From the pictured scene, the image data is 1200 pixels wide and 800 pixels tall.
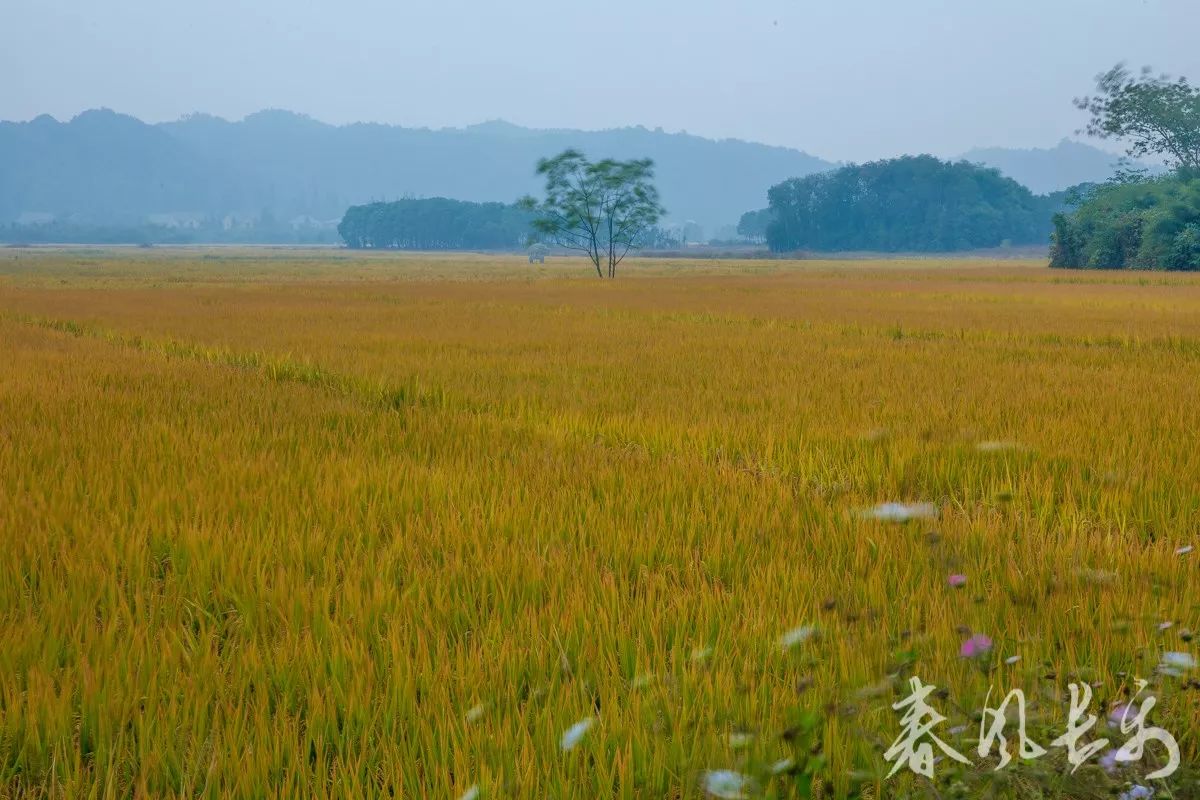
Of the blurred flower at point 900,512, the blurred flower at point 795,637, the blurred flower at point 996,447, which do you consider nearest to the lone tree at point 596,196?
the blurred flower at point 996,447

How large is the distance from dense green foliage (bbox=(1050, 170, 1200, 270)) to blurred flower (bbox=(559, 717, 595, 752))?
54.2 meters

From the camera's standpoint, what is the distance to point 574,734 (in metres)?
1.76

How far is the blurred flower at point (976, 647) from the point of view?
201 cm

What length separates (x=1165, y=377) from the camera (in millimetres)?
8859

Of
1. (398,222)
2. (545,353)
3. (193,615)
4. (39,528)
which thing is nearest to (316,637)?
(193,615)

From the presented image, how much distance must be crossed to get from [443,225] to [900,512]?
169082 millimetres

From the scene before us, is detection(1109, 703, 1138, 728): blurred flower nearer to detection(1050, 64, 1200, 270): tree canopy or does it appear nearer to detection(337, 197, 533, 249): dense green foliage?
detection(1050, 64, 1200, 270): tree canopy

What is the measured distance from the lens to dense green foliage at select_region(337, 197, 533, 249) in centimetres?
16662

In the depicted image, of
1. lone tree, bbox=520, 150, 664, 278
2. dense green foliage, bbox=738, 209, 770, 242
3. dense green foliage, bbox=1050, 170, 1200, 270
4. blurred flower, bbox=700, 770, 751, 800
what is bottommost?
blurred flower, bbox=700, 770, 751, 800

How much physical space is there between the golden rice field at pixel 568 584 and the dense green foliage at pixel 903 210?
123281mm

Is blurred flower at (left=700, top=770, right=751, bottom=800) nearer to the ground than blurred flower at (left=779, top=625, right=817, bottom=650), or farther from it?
farther from it

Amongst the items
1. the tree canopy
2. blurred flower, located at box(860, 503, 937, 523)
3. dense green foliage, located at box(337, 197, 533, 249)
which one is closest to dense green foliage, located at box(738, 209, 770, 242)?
dense green foliage, located at box(337, 197, 533, 249)

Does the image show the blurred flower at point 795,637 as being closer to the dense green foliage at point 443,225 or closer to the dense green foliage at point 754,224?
the dense green foliage at point 443,225

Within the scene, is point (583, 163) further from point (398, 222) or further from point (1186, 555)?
point (398, 222)
